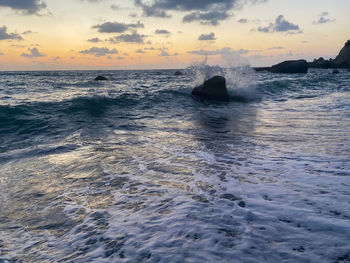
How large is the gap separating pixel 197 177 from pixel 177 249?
6.93 feet

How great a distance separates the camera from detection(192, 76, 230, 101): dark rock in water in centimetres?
1753

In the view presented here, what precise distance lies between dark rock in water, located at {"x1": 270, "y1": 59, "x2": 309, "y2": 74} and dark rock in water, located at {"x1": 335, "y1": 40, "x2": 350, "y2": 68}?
2721 cm

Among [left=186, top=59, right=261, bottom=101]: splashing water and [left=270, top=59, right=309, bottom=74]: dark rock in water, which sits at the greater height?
[left=270, top=59, right=309, bottom=74]: dark rock in water

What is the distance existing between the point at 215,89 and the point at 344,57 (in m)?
80.7

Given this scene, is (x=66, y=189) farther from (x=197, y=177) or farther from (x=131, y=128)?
(x=131, y=128)

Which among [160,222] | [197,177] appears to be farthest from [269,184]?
[160,222]

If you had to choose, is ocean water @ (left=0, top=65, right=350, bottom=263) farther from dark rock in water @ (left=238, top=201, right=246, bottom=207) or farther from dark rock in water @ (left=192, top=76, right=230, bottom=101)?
dark rock in water @ (left=192, top=76, right=230, bottom=101)

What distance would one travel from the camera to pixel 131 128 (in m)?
9.85

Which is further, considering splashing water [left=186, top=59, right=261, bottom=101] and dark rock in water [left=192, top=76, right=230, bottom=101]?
splashing water [left=186, top=59, right=261, bottom=101]

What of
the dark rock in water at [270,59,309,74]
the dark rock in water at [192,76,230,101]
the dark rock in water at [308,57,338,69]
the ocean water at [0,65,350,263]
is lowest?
the ocean water at [0,65,350,263]

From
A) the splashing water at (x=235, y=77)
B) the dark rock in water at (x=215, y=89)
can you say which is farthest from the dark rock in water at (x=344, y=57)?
the dark rock in water at (x=215, y=89)

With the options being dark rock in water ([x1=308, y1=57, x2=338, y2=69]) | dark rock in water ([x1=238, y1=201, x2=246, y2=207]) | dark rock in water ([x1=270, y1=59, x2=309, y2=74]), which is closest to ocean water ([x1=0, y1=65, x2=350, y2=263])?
dark rock in water ([x1=238, y1=201, x2=246, y2=207])

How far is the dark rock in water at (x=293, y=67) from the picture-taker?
6072 cm

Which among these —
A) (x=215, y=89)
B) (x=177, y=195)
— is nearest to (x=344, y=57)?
(x=215, y=89)
